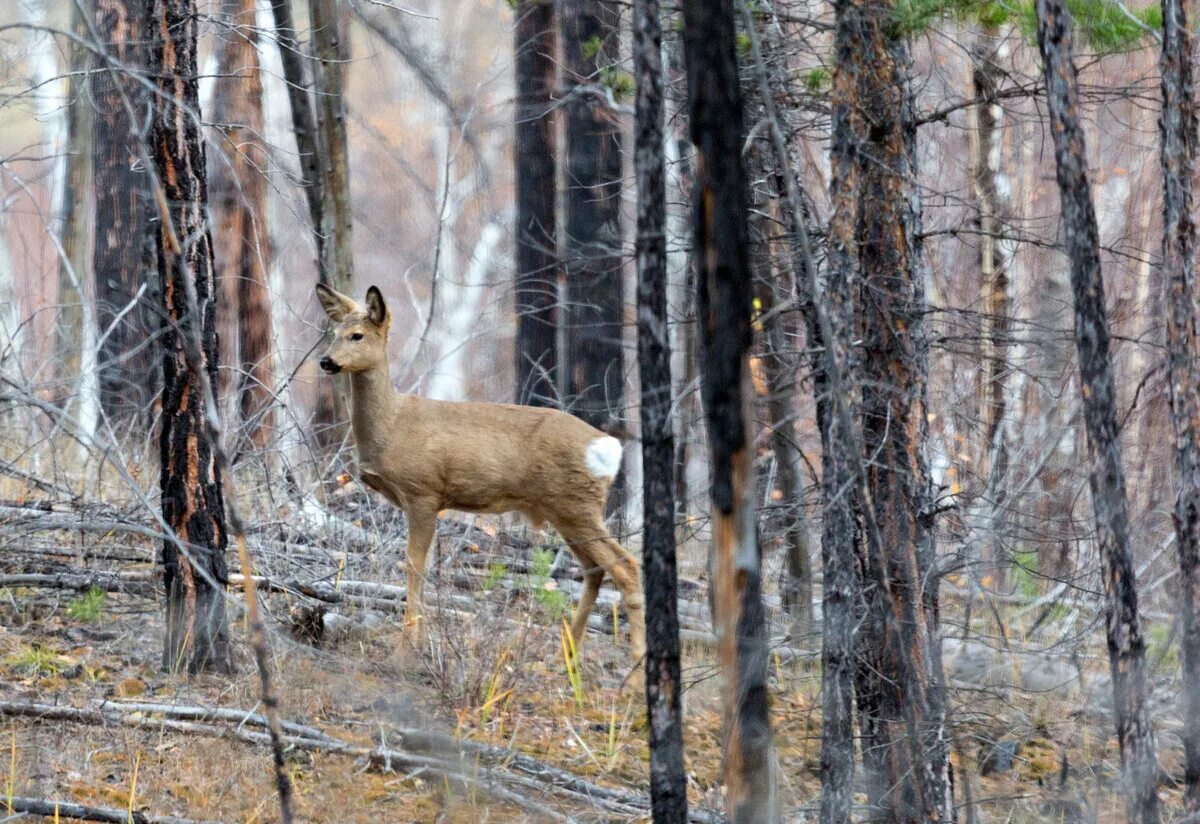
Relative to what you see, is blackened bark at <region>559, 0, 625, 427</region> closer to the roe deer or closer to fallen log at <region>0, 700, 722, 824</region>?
the roe deer

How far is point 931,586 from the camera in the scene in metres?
6.16

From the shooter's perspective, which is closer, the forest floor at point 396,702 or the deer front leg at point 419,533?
the forest floor at point 396,702

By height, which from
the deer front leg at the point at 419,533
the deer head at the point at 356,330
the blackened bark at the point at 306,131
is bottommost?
the deer front leg at the point at 419,533

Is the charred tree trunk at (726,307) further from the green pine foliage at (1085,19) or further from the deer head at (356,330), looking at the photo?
the deer head at (356,330)

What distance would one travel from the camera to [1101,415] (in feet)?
18.4

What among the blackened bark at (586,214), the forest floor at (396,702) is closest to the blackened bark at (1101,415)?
the forest floor at (396,702)

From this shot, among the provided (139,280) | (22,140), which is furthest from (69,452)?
(22,140)

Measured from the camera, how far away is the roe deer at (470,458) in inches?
303

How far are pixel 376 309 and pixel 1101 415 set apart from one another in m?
3.95

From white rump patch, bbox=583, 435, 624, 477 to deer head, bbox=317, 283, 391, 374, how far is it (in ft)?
4.17

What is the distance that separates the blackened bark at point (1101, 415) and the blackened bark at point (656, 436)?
1944mm

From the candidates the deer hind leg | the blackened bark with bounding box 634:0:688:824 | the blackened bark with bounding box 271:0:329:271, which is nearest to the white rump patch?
the deer hind leg

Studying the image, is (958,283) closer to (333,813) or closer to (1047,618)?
(1047,618)

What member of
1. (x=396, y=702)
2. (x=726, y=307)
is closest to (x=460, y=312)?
(x=396, y=702)
